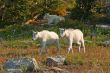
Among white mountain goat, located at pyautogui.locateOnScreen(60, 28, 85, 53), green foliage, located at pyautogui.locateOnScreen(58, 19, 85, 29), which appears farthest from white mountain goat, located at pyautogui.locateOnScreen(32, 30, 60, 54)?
green foliage, located at pyautogui.locateOnScreen(58, 19, 85, 29)

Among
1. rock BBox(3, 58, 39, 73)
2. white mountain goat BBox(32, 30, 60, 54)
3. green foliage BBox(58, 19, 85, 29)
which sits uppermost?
rock BBox(3, 58, 39, 73)

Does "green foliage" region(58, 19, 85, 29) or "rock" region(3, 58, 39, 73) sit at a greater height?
"rock" region(3, 58, 39, 73)

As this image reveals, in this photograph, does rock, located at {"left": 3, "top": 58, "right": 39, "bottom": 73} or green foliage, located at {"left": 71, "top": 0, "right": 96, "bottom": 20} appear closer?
rock, located at {"left": 3, "top": 58, "right": 39, "bottom": 73}

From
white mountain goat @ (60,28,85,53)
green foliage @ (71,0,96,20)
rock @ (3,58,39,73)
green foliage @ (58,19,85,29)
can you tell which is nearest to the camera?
rock @ (3,58,39,73)

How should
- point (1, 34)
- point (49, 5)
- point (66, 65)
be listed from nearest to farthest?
point (66, 65), point (1, 34), point (49, 5)

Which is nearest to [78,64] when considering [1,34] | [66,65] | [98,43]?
[66,65]

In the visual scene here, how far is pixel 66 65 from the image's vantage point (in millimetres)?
13094

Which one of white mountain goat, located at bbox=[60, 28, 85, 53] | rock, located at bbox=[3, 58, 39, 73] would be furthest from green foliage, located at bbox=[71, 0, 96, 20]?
rock, located at bbox=[3, 58, 39, 73]

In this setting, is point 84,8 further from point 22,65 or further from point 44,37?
point 22,65

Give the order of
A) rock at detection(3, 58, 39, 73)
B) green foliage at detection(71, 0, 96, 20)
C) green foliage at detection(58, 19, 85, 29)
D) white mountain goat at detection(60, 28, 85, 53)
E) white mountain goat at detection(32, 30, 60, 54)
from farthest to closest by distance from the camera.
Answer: green foliage at detection(71, 0, 96, 20) → green foliage at detection(58, 19, 85, 29) → white mountain goat at detection(32, 30, 60, 54) → white mountain goat at detection(60, 28, 85, 53) → rock at detection(3, 58, 39, 73)

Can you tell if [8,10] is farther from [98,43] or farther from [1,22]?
[98,43]

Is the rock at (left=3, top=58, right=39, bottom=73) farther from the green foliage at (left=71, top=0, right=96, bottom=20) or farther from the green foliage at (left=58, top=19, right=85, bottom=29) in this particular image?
the green foliage at (left=71, top=0, right=96, bottom=20)

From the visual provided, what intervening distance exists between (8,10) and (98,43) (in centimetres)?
1680

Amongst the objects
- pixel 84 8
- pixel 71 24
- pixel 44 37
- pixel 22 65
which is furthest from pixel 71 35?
pixel 84 8
